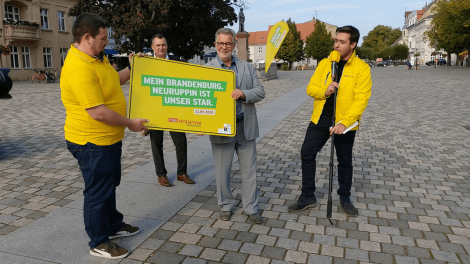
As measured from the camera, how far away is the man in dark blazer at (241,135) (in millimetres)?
3809

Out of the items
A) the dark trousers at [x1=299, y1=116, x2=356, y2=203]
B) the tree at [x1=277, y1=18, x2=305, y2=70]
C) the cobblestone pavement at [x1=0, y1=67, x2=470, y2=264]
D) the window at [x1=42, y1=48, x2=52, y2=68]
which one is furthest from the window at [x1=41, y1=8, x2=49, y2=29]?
the tree at [x1=277, y1=18, x2=305, y2=70]

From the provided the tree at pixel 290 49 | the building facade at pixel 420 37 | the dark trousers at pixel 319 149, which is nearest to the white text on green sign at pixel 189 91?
the dark trousers at pixel 319 149

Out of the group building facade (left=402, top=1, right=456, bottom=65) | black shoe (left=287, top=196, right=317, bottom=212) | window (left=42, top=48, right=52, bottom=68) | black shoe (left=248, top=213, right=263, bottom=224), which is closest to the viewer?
black shoe (left=248, top=213, right=263, bottom=224)

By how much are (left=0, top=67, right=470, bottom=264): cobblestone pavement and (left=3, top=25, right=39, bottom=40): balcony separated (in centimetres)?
2868

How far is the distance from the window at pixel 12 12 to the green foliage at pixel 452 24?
45665 mm

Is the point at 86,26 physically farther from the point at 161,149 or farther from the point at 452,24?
the point at 452,24

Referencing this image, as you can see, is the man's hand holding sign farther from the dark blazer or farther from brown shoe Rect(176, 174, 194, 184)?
brown shoe Rect(176, 174, 194, 184)

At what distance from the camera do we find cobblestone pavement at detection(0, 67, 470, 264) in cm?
350

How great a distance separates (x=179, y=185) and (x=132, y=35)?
2299cm

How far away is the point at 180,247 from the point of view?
3.59m

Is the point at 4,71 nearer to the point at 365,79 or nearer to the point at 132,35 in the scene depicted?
the point at 365,79

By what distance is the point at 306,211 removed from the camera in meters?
4.45

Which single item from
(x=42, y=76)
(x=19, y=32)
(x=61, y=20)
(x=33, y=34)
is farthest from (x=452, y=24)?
(x=19, y=32)

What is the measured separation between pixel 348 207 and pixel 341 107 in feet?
3.66
